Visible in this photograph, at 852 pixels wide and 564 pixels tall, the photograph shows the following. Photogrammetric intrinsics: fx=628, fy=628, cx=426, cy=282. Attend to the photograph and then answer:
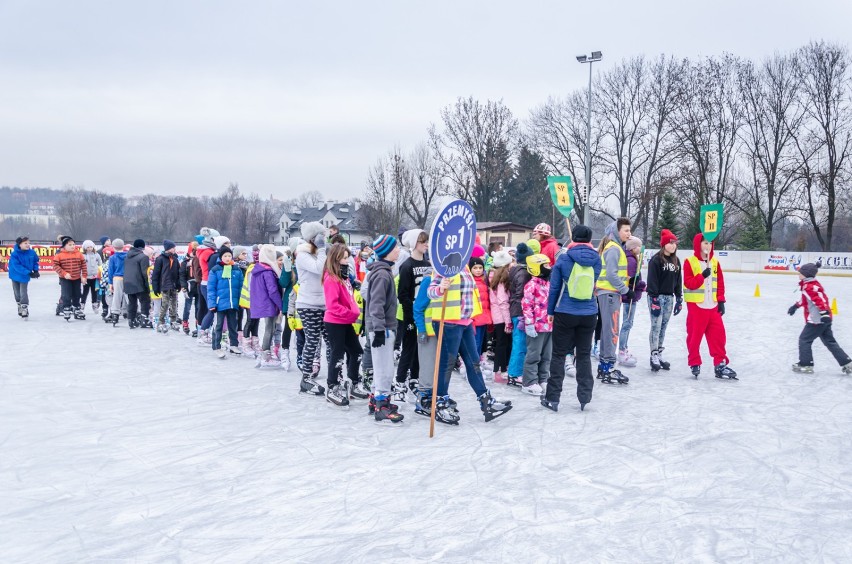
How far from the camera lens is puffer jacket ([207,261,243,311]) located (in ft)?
30.2

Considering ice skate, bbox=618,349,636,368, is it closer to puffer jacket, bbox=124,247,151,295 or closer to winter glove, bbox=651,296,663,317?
winter glove, bbox=651,296,663,317

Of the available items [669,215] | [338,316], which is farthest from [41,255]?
[669,215]

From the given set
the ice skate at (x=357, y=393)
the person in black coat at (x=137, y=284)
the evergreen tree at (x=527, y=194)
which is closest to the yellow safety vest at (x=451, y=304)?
the ice skate at (x=357, y=393)

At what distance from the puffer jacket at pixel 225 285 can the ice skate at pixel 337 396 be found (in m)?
3.19

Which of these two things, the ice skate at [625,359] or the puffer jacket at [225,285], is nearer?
the ice skate at [625,359]

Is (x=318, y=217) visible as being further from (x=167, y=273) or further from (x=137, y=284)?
(x=167, y=273)

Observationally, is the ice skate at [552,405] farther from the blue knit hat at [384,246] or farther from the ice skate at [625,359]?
the ice skate at [625,359]

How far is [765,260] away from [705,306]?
2986cm

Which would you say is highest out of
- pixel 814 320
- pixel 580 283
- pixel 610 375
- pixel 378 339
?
pixel 580 283

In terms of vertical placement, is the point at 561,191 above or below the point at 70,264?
above

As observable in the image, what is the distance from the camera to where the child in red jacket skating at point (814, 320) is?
811 centimetres

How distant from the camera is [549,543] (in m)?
3.63

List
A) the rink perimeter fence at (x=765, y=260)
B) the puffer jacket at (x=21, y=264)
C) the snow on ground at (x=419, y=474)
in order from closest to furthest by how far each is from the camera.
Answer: the snow on ground at (x=419, y=474)
the puffer jacket at (x=21, y=264)
the rink perimeter fence at (x=765, y=260)

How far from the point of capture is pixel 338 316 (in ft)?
20.7
